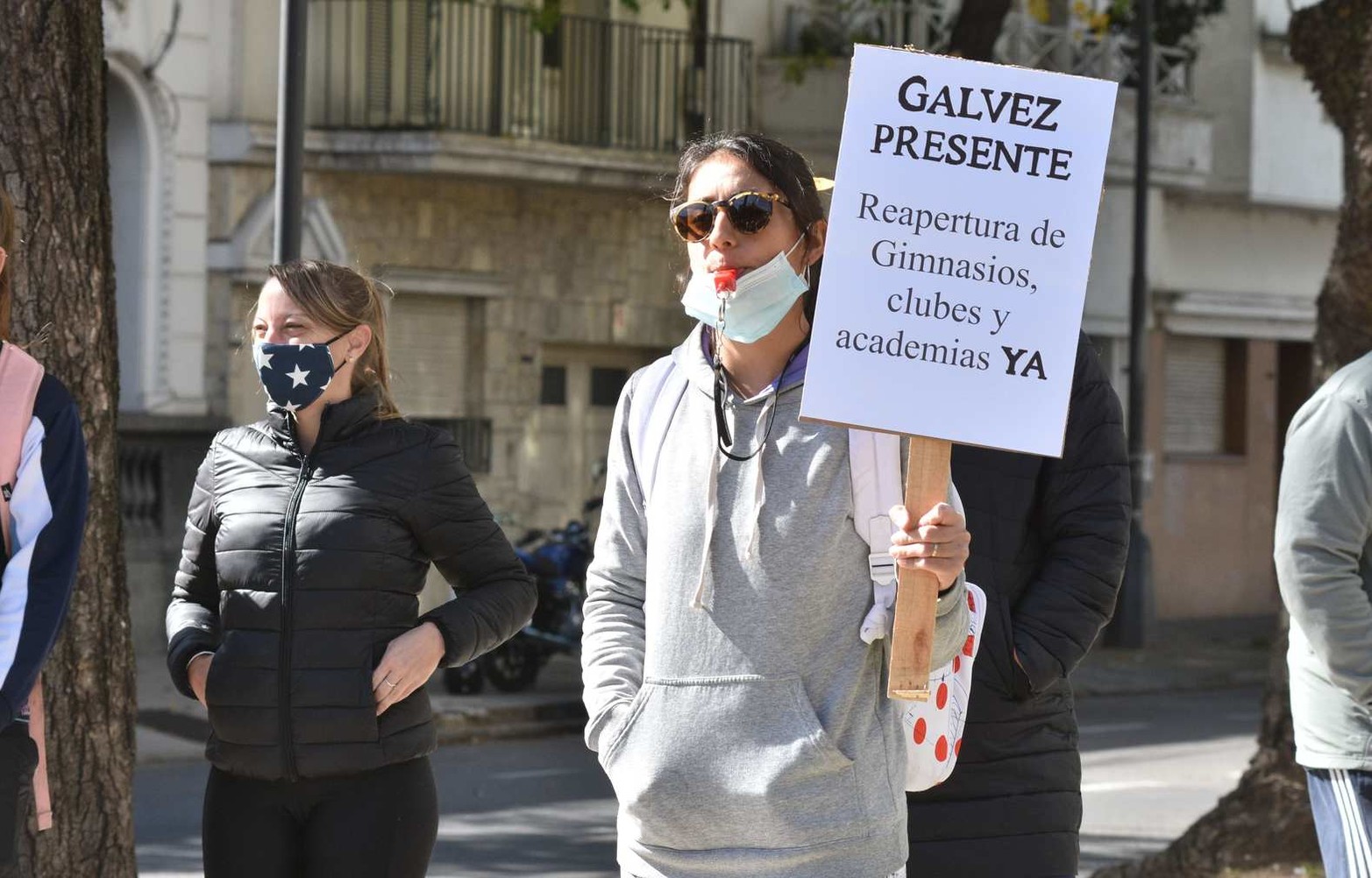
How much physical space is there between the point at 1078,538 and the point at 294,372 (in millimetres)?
1590

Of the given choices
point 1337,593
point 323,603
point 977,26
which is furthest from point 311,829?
point 977,26

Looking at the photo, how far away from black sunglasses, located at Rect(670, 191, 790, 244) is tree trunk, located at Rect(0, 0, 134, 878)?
2112 mm

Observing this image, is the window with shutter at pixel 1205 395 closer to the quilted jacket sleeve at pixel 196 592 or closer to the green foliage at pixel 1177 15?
the green foliage at pixel 1177 15

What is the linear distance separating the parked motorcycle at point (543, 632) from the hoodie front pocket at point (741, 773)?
11439mm

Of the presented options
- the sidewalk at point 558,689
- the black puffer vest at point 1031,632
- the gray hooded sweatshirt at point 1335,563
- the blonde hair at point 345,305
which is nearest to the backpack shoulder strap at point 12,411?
the blonde hair at point 345,305

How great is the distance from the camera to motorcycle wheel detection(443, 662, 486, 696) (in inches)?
585

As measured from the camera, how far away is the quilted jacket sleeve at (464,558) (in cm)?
447

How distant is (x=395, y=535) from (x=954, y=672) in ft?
4.30

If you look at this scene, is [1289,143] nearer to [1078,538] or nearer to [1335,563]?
[1335,563]

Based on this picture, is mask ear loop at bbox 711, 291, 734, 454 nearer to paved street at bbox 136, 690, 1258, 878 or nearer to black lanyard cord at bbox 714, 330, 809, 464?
black lanyard cord at bbox 714, 330, 809, 464

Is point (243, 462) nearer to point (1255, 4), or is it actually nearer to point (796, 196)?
point (796, 196)

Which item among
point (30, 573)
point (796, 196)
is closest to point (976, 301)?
point (796, 196)

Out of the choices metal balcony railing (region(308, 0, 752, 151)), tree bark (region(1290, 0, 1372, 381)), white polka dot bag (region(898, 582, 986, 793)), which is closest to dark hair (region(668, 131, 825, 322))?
white polka dot bag (region(898, 582, 986, 793))

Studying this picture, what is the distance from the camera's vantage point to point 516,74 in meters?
20.1
